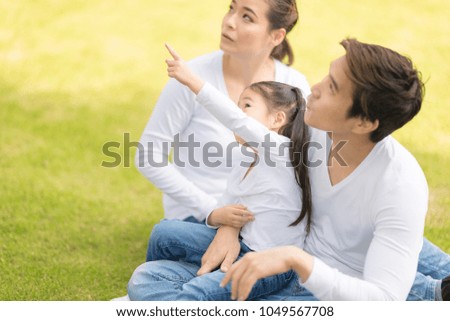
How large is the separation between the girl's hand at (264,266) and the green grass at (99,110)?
1.33m

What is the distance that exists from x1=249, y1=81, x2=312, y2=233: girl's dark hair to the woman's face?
0.30 metres

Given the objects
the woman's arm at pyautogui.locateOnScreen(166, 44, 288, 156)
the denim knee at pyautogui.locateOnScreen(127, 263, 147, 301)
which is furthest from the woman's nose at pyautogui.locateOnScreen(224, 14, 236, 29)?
the denim knee at pyautogui.locateOnScreen(127, 263, 147, 301)

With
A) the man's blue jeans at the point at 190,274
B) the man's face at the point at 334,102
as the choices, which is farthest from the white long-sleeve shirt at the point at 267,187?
the man's face at the point at 334,102

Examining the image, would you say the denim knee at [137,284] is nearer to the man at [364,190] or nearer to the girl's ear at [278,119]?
the man at [364,190]

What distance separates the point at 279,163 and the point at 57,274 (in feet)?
4.24

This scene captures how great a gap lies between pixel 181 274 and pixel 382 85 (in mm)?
968

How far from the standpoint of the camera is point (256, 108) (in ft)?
9.36

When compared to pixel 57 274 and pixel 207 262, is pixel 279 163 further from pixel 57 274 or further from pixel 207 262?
pixel 57 274

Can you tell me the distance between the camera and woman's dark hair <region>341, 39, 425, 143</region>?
7.63 ft

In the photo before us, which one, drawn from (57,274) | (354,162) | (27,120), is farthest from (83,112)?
(354,162)

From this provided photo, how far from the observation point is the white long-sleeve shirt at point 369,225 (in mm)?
2260

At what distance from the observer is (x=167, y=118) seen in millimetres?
3166

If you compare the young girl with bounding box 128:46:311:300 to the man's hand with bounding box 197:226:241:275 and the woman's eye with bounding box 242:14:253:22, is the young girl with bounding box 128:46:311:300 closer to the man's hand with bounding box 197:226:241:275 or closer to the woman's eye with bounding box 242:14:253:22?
the man's hand with bounding box 197:226:241:275
